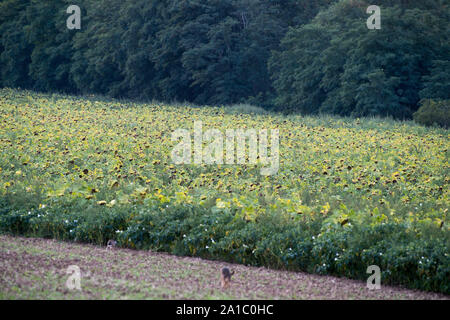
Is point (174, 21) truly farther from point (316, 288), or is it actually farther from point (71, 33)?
point (316, 288)

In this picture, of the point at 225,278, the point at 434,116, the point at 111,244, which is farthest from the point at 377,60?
the point at 225,278

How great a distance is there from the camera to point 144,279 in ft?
25.2

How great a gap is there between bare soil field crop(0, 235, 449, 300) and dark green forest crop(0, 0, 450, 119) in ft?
86.8

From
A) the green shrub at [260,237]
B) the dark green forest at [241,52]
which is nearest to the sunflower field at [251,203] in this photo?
the green shrub at [260,237]

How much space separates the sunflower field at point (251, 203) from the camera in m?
8.66

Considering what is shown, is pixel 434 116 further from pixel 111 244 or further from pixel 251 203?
pixel 111 244

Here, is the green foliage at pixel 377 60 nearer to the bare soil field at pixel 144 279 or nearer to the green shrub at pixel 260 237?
the green shrub at pixel 260 237

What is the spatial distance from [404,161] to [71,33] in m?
46.0

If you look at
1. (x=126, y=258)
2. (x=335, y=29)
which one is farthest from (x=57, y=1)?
(x=126, y=258)

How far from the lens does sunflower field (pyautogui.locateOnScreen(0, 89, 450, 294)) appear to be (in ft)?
28.4

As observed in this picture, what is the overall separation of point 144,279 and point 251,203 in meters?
3.00

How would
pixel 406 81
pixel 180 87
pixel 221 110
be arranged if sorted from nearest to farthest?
pixel 221 110, pixel 406 81, pixel 180 87

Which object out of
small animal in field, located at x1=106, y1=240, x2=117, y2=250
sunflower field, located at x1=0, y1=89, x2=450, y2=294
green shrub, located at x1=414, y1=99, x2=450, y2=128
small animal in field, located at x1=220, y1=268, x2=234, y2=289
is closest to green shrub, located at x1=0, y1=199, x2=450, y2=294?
sunflower field, located at x1=0, y1=89, x2=450, y2=294
